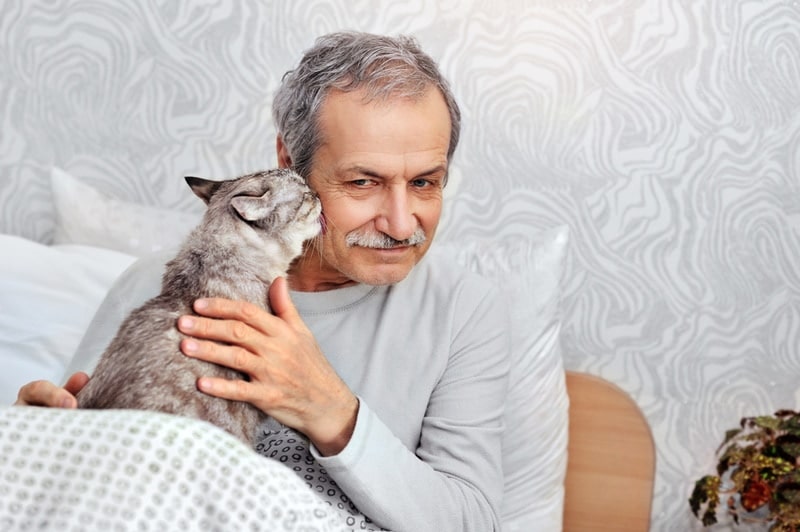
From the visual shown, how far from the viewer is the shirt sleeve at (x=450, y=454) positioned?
1.28 meters

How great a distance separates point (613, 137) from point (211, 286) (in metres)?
1.29

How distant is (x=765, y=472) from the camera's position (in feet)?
6.58

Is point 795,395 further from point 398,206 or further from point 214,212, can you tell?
point 214,212

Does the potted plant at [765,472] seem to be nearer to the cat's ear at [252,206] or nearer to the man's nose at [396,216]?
the man's nose at [396,216]

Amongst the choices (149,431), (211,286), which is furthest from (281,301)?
(149,431)

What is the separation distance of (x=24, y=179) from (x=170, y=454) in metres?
1.82

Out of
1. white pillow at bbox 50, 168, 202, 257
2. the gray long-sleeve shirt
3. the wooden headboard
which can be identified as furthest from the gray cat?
the wooden headboard

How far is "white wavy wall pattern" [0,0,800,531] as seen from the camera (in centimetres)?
216

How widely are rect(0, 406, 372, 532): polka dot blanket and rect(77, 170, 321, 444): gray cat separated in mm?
175

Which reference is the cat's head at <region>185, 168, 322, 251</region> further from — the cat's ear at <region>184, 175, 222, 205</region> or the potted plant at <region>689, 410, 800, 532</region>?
the potted plant at <region>689, 410, 800, 532</region>

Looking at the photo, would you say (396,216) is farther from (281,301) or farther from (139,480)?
(139,480)

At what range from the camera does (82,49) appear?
7.92 feet

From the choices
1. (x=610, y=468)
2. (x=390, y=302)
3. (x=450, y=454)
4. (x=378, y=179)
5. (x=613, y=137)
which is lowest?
(x=610, y=468)

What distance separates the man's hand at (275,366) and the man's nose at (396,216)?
26 cm
